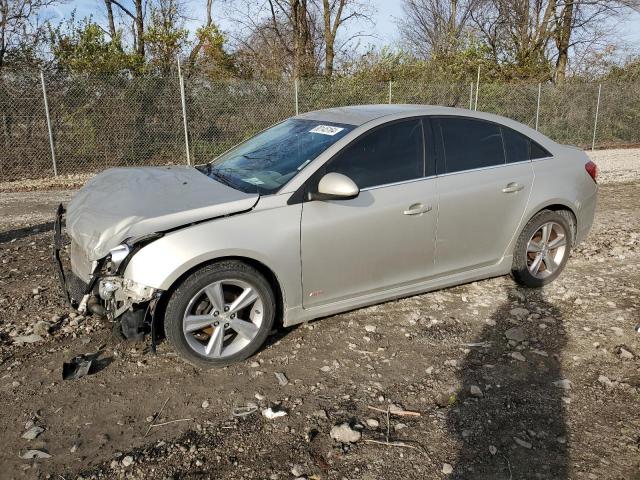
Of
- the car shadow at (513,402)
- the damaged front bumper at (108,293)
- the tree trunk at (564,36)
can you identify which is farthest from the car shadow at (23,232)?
the tree trunk at (564,36)

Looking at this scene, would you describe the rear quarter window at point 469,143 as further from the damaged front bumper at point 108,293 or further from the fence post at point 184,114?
the fence post at point 184,114

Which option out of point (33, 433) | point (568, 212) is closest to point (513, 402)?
point (568, 212)

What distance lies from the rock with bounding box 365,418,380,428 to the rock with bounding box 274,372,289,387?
64 centimetres

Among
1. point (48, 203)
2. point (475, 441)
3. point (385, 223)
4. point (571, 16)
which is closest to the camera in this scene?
point (475, 441)

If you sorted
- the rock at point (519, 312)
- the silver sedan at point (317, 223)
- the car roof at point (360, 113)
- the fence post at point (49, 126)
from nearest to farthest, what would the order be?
the silver sedan at point (317, 223) < the car roof at point (360, 113) < the rock at point (519, 312) < the fence post at point (49, 126)

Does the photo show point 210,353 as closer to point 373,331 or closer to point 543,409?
point 373,331

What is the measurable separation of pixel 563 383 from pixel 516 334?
2.31 feet

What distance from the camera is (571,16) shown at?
23703 millimetres

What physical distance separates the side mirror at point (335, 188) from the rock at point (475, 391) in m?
1.47

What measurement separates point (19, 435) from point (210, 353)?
1163 millimetres

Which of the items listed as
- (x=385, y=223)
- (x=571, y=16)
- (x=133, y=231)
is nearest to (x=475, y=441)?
(x=385, y=223)

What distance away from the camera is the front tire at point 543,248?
15.9 ft

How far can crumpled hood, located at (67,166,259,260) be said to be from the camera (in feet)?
11.0

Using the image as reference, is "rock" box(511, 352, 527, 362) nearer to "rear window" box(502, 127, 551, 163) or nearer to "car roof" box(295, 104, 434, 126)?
"rear window" box(502, 127, 551, 163)
